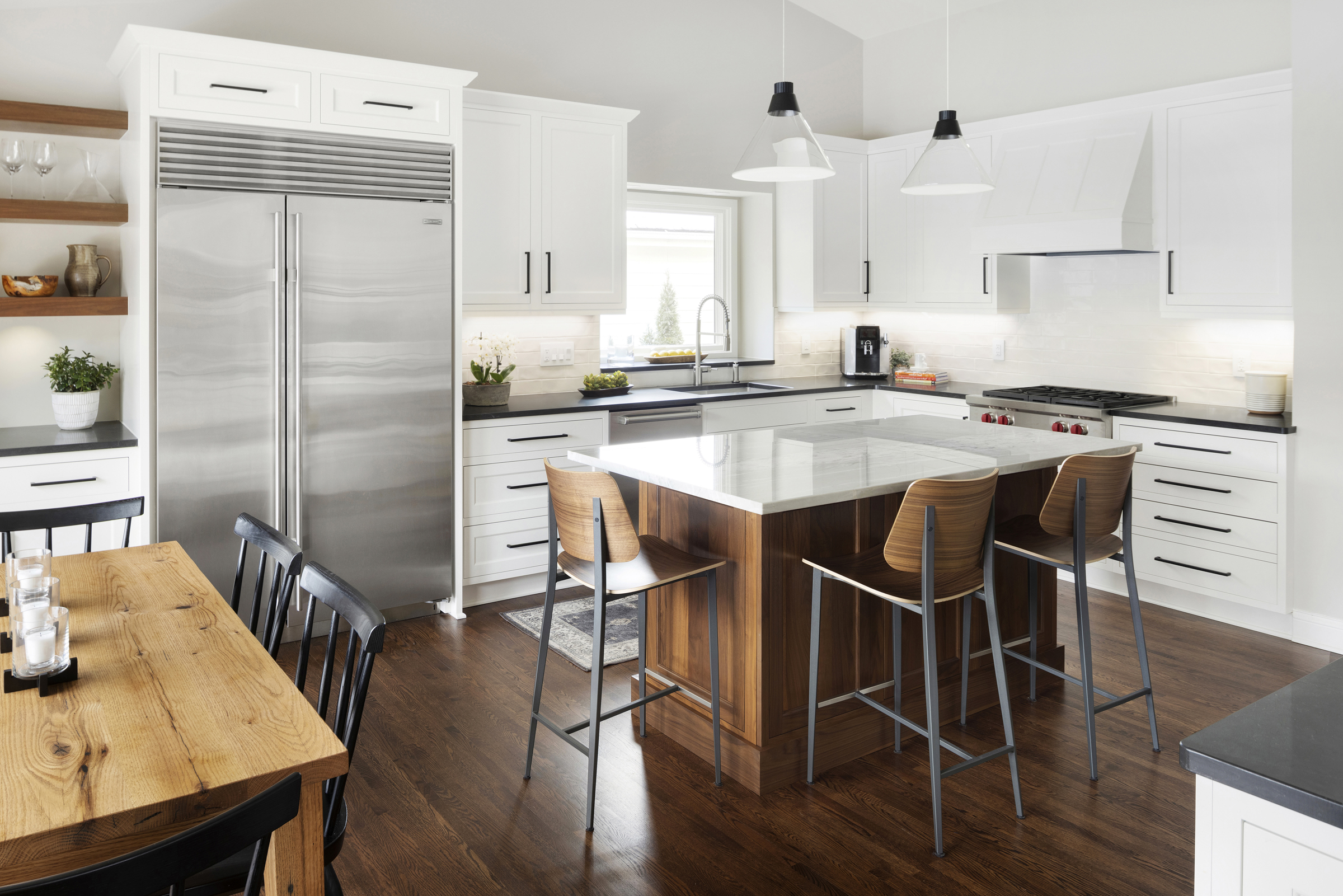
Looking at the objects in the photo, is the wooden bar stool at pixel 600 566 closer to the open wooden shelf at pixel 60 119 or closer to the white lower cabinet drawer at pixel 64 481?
the white lower cabinet drawer at pixel 64 481

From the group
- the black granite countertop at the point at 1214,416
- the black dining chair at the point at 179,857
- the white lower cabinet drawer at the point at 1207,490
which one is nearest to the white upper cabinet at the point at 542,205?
the black granite countertop at the point at 1214,416

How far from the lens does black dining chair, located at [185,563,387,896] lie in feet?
5.22

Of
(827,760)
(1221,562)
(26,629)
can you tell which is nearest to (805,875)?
(827,760)

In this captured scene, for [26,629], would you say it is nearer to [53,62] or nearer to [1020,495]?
[1020,495]

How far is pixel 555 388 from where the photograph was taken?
5.34 metres

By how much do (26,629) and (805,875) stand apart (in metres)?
1.77

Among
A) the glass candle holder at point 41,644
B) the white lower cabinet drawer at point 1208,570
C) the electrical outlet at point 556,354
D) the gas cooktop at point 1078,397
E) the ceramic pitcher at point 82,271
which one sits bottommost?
the white lower cabinet drawer at point 1208,570

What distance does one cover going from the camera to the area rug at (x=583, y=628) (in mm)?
3891

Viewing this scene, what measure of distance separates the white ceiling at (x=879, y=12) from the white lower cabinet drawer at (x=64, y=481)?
4.72 meters

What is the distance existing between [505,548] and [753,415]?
1591 mm

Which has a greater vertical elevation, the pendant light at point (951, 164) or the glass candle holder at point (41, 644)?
the pendant light at point (951, 164)

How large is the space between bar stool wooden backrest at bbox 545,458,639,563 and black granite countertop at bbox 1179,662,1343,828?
1.62m

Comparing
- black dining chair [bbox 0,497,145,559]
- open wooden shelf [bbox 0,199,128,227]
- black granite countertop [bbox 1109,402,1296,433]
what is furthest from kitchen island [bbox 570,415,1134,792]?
open wooden shelf [bbox 0,199,128,227]

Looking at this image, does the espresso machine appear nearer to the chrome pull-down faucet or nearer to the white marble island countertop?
the chrome pull-down faucet
